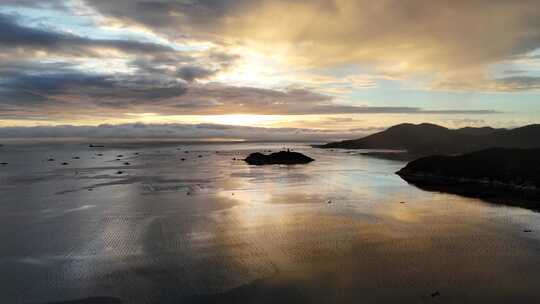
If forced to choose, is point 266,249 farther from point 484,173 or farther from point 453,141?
point 453,141

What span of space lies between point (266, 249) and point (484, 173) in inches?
1753

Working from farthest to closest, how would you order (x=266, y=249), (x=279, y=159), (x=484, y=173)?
(x=279, y=159) < (x=484, y=173) < (x=266, y=249)

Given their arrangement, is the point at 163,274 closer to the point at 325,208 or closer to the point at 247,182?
the point at 325,208

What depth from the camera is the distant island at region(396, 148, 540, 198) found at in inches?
1848

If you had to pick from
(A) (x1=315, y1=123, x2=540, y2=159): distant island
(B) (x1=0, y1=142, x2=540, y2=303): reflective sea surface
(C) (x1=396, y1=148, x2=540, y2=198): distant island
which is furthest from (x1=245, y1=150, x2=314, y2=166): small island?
(B) (x1=0, y1=142, x2=540, y2=303): reflective sea surface

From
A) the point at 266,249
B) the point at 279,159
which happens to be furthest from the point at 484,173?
the point at 279,159

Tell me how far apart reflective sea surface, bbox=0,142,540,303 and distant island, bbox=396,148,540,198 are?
34.8ft

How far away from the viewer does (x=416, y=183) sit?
54688mm

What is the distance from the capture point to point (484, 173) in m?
54.3

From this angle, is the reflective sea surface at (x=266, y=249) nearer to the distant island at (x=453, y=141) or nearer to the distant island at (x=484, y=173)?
the distant island at (x=484, y=173)

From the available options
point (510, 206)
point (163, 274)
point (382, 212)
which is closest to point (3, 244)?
point (163, 274)

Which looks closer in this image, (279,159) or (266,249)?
(266,249)

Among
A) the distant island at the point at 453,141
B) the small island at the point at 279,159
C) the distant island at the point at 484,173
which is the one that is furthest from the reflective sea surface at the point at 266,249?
the distant island at the point at 453,141

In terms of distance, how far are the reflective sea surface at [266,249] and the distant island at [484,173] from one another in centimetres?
1061
